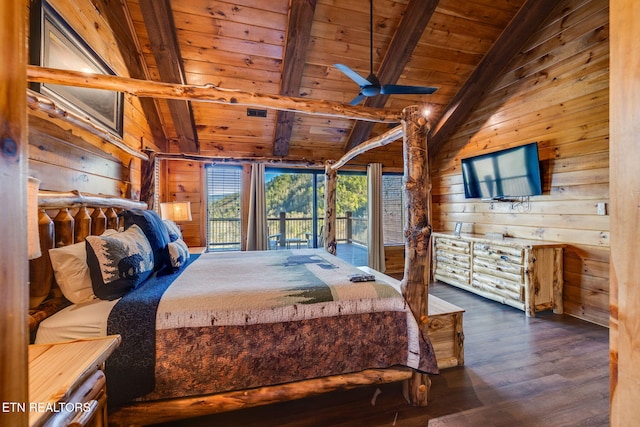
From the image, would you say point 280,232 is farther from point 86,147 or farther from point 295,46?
point 86,147

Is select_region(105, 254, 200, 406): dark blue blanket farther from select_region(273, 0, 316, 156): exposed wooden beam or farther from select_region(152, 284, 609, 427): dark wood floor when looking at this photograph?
select_region(273, 0, 316, 156): exposed wooden beam

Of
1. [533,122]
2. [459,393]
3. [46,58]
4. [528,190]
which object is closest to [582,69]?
[533,122]

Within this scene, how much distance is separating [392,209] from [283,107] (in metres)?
4.39

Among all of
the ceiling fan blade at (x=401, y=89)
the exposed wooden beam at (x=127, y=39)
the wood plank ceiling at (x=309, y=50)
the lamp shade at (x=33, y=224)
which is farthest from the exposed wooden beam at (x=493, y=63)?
the lamp shade at (x=33, y=224)

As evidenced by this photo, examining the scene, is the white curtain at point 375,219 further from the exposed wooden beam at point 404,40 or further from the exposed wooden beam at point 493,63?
the exposed wooden beam at point 404,40

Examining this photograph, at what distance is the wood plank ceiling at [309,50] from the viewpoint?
327 cm

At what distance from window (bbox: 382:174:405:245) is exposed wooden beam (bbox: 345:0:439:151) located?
203 cm

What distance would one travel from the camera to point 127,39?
3.29 m

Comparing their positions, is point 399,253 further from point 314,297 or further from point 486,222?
point 314,297

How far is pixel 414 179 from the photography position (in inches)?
77.7

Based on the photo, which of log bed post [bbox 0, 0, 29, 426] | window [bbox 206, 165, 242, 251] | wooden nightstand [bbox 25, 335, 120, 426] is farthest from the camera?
window [bbox 206, 165, 242, 251]

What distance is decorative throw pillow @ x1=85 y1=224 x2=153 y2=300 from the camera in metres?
1.67

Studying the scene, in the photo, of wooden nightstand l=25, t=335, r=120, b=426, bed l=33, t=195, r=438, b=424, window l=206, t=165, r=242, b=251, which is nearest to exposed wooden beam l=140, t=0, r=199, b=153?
window l=206, t=165, r=242, b=251

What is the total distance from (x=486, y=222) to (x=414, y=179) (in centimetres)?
346
